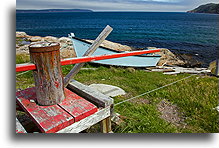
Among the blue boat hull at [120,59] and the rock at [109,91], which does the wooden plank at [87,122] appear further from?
the blue boat hull at [120,59]

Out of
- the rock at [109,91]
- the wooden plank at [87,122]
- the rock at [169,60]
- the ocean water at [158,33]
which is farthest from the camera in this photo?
the ocean water at [158,33]

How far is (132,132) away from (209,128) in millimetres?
1083

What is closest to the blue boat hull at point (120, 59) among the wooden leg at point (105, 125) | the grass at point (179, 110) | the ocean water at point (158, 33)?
the ocean water at point (158, 33)

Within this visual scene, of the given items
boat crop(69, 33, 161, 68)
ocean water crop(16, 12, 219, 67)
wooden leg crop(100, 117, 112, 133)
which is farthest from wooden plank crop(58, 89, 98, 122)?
boat crop(69, 33, 161, 68)

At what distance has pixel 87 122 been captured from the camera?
5.83ft

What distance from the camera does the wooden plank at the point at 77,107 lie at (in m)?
1.71

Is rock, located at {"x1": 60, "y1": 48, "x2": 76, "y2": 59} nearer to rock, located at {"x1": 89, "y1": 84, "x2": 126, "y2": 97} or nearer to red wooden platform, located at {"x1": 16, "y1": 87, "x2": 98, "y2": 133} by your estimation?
rock, located at {"x1": 89, "y1": 84, "x2": 126, "y2": 97}

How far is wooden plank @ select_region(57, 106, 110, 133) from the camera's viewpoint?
5.50 feet

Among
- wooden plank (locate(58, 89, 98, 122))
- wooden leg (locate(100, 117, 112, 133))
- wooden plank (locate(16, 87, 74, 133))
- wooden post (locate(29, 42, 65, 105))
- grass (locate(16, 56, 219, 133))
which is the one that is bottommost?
grass (locate(16, 56, 219, 133))

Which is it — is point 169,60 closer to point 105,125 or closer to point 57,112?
point 105,125

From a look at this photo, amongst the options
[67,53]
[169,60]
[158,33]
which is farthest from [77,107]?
[158,33]

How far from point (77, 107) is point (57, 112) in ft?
0.68

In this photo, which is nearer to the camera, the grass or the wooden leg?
the wooden leg

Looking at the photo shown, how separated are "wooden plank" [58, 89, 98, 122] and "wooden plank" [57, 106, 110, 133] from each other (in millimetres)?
44
